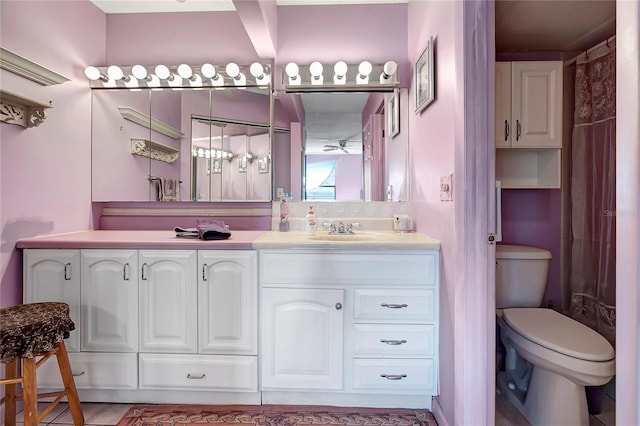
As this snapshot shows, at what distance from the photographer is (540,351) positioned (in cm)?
144

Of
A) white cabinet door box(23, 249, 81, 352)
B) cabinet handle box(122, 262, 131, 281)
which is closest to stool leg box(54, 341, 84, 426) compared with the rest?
white cabinet door box(23, 249, 81, 352)

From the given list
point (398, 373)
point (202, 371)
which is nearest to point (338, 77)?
point (398, 373)

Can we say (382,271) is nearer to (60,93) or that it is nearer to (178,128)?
(178,128)

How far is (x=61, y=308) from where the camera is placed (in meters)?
1.41

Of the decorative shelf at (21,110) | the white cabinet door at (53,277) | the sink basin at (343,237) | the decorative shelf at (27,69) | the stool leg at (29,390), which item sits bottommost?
the stool leg at (29,390)

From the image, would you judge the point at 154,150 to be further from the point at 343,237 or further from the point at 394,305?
the point at 394,305

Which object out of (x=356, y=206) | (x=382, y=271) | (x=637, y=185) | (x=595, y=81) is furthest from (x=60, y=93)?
(x=595, y=81)

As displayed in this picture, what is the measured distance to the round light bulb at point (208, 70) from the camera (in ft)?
7.03

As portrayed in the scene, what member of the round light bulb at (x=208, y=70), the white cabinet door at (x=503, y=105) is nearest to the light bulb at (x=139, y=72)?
the round light bulb at (x=208, y=70)

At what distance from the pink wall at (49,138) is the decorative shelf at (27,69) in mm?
35

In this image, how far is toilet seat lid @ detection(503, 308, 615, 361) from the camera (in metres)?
1.34

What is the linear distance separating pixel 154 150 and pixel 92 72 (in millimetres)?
615

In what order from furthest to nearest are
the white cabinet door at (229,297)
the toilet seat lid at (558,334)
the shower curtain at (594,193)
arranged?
the shower curtain at (594,193) → the white cabinet door at (229,297) → the toilet seat lid at (558,334)

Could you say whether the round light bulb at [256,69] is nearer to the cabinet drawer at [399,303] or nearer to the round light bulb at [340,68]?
the round light bulb at [340,68]
